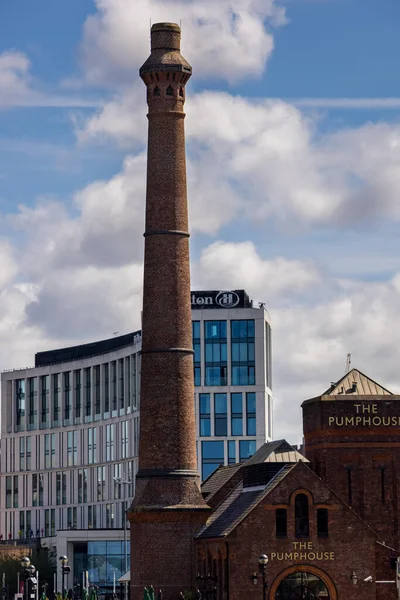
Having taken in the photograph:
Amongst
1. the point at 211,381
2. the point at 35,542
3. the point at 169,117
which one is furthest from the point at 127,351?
the point at 169,117

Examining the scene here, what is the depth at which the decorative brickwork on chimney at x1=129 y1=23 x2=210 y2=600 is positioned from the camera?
8450 cm

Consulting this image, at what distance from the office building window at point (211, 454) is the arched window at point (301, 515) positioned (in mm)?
78931

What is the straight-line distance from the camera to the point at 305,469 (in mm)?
80688

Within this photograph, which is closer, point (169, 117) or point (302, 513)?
point (302, 513)

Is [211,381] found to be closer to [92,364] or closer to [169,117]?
[92,364]

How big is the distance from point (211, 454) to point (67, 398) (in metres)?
25.9

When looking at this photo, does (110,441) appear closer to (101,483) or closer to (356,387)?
(101,483)

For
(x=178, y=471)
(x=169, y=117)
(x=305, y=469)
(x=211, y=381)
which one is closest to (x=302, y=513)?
(x=305, y=469)

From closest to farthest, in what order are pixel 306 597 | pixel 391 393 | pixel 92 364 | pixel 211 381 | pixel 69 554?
pixel 306 597 → pixel 391 393 → pixel 69 554 → pixel 211 381 → pixel 92 364

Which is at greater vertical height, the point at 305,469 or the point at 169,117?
the point at 169,117

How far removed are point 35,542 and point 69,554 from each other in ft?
62.7

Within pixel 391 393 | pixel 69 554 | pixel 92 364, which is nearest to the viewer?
pixel 391 393

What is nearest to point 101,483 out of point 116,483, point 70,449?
point 116,483

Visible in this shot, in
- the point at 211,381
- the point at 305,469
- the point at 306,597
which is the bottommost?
the point at 306,597
